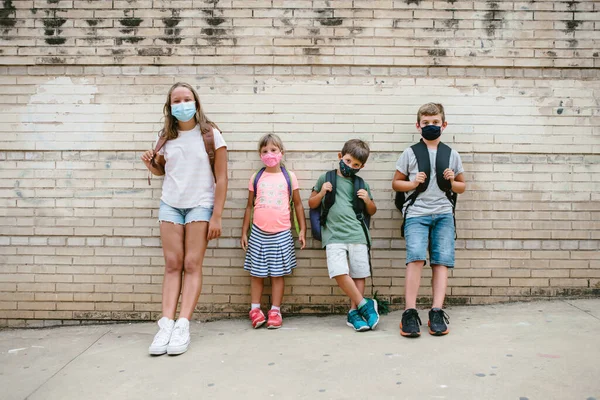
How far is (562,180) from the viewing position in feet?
15.1

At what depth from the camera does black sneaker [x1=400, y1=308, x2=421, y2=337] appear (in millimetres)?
3730

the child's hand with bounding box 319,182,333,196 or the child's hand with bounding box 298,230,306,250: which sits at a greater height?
the child's hand with bounding box 319,182,333,196

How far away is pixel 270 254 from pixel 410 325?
1276 millimetres

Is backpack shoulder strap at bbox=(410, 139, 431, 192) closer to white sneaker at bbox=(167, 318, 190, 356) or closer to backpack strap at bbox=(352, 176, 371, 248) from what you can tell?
backpack strap at bbox=(352, 176, 371, 248)

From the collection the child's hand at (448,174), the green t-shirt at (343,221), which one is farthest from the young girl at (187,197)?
the child's hand at (448,174)

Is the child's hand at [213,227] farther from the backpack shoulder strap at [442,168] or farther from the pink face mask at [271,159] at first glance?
the backpack shoulder strap at [442,168]

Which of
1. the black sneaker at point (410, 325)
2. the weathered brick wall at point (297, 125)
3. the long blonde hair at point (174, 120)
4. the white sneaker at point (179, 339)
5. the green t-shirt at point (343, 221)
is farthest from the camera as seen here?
the weathered brick wall at point (297, 125)

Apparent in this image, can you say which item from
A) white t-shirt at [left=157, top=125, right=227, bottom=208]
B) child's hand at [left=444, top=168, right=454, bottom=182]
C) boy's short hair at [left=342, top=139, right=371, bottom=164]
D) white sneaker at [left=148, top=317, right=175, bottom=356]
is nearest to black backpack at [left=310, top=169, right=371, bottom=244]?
boy's short hair at [left=342, top=139, right=371, bottom=164]

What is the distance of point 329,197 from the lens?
419 centimetres

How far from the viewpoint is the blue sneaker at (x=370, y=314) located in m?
3.97

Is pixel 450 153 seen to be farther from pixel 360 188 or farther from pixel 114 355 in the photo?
pixel 114 355

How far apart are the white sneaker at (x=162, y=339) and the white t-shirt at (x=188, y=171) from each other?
875 millimetres

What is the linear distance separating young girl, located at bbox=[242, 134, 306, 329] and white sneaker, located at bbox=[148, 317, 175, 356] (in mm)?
784

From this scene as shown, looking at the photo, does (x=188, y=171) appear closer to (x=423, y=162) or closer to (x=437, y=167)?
(x=423, y=162)
